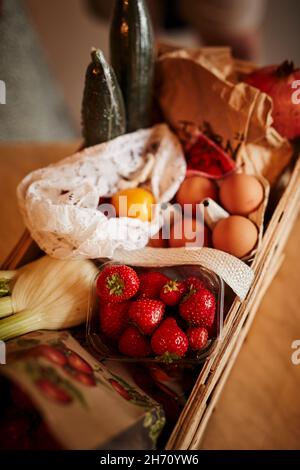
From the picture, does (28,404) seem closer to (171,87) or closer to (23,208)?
(23,208)

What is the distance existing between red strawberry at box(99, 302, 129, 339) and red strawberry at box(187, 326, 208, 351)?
0.12 metres

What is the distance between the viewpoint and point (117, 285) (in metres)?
0.68

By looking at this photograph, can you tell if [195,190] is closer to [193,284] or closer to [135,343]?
[193,284]

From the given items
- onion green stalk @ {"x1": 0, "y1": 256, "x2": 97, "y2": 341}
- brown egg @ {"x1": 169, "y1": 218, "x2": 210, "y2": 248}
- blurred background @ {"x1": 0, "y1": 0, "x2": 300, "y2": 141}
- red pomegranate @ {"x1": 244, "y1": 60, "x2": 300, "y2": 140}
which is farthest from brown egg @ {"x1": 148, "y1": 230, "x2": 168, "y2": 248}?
blurred background @ {"x1": 0, "y1": 0, "x2": 300, "y2": 141}

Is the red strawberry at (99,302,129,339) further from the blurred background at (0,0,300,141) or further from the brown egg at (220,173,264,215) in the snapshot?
the blurred background at (0,0,300,141)

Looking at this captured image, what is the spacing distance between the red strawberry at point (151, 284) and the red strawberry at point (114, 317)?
0.04 meters

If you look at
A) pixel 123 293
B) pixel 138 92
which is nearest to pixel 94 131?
pixel 138 92

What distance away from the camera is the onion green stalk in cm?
72

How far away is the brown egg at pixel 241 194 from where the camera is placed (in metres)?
0.80

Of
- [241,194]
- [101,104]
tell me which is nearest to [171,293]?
[241,194]

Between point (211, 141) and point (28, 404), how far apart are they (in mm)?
644

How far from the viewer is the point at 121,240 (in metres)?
0.75

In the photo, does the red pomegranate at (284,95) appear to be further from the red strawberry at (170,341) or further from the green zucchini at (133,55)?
the red strawberry at (170,341)

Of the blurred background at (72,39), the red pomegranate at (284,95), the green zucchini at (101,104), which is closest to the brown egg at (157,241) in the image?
the green zucchini at (101,104)
